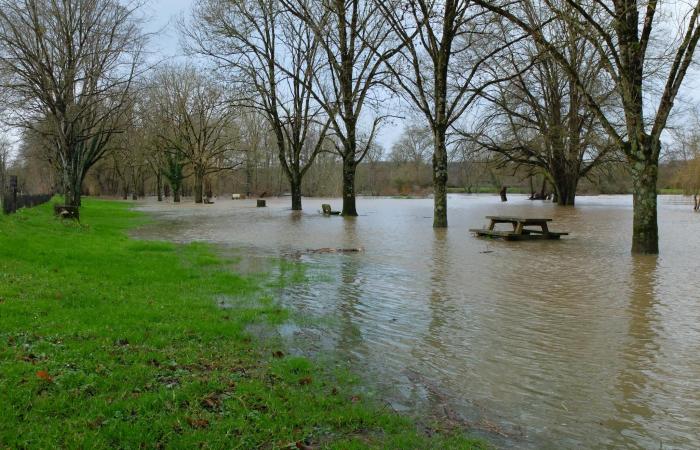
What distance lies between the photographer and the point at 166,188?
78.8 metres

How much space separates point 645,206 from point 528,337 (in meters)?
8.83

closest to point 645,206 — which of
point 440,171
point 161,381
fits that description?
point 440,171

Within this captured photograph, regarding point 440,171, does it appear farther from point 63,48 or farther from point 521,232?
point 63,48

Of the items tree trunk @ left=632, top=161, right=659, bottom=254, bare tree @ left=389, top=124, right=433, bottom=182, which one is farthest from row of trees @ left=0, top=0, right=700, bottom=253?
bare tree @ left=389, top=124, right=433, bottom=182

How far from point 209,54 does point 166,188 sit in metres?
53.1

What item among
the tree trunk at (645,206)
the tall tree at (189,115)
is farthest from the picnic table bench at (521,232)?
the tall tree at (189,115)

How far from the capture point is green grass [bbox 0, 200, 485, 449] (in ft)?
11.0

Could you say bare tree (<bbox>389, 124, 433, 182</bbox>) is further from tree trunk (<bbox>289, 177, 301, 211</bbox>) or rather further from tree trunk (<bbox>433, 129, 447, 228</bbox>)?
tree trunk (<bbox>433, 129, 447, 228</bbox>)

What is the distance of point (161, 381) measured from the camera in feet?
13.6

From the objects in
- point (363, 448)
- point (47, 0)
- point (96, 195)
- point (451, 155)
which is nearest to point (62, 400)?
point (363, 448)

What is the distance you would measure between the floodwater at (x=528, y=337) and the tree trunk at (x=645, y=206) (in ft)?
1.72

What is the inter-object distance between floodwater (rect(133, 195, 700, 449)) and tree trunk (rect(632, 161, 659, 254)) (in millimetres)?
524

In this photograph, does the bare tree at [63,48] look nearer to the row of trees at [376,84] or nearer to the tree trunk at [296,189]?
the row of trees at [376,84]

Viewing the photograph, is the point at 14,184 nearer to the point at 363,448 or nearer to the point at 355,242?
the point at 355,242
